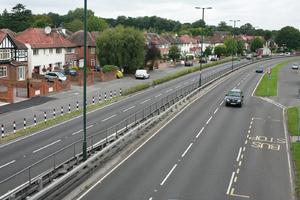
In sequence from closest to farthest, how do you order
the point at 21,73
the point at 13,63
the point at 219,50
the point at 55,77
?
the point at 13,63, the point at 55,77, the point at 21,73, the point at 219,50

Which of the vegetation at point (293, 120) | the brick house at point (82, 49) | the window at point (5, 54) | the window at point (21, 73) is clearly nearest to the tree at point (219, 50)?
the brick house at point (82, 49)

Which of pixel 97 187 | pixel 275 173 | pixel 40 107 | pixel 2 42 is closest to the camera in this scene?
pixel 97 187

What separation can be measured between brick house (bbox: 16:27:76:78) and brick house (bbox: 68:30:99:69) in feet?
9.47

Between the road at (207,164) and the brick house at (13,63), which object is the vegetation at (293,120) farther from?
the brick house at (13,63)

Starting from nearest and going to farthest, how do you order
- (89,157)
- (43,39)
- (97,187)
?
(97,187)
(89,157)
(43,39)

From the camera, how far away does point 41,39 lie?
70062 mm

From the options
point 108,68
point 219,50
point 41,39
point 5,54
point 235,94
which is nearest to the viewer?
point 235,94

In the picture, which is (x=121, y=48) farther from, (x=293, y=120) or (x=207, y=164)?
(x=207, y=164)

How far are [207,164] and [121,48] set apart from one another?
171ft

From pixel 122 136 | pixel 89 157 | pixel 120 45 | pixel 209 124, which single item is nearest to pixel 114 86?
pixel 120 45

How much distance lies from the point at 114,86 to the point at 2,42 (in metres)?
15.2

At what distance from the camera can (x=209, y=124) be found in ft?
119

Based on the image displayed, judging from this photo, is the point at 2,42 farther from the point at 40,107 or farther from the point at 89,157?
the point at 89,157

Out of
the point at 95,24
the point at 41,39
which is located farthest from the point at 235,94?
the point at 95,24
